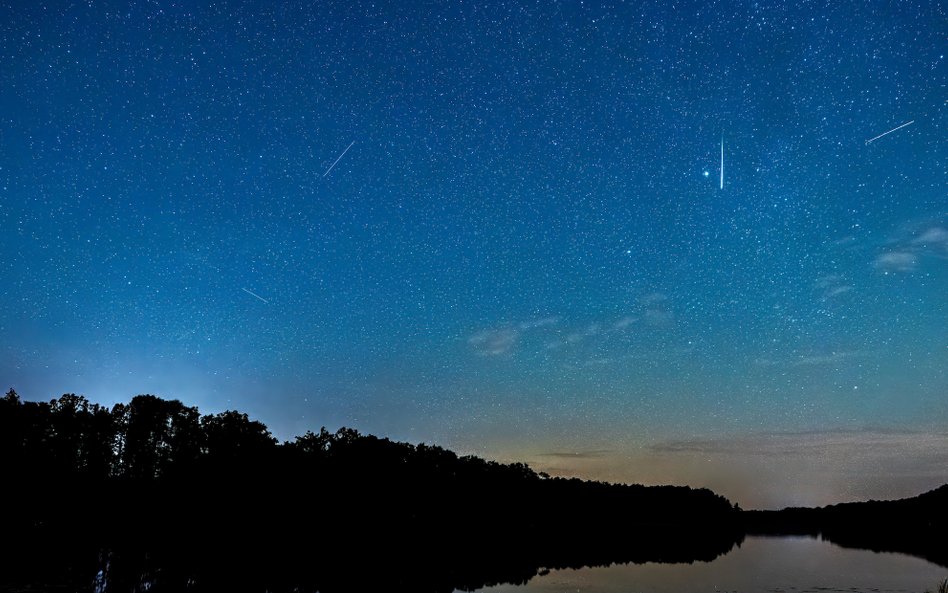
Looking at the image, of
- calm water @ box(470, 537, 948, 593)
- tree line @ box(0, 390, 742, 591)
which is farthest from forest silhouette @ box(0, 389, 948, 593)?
calm water @ box(470, 537, 948, 593)

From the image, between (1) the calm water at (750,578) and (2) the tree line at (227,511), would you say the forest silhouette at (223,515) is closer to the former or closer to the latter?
(2) the tree line at (227,511)

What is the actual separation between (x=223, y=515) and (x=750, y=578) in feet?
212

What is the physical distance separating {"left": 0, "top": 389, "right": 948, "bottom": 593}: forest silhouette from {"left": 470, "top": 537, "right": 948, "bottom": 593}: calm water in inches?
190

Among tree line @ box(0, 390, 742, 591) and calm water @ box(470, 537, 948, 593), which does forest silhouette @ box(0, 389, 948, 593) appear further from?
calm water @ box(470, 537, 948, 593)

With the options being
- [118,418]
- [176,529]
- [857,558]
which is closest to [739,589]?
[857,558]

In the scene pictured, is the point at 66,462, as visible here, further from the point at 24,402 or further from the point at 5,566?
the point at 5,566

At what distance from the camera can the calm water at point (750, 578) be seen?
44734mm

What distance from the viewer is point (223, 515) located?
79312 millimetres

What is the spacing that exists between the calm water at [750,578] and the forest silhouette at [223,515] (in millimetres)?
4818

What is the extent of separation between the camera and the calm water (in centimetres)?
4473

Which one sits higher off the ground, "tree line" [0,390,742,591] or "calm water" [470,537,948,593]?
"tree line" [0,390,742,591]

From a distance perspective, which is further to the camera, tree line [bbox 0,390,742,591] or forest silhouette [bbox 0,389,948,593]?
tree line [bbox 0,390,742,591]

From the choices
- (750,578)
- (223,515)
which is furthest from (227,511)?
(750,578)

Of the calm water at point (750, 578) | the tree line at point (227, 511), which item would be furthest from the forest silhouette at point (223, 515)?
the calm water at point (750, 578)
